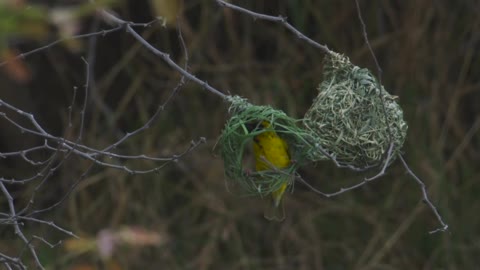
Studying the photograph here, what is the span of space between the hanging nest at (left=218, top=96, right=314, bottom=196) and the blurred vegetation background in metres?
2.27

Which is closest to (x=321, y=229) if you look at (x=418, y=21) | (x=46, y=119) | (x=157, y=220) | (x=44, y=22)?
(x=157, y=220)

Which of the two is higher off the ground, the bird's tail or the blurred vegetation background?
the blurred vegetation background

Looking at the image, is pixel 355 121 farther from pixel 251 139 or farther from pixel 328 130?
pixel 251 139

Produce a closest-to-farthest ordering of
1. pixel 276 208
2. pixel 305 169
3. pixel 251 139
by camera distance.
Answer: pixel 251 139 → pixel 276 208 → pixel 305 169

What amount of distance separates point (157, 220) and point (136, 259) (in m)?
0.22

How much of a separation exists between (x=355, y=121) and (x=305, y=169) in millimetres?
2580

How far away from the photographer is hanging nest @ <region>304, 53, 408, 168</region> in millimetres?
2414

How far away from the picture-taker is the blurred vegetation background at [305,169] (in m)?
4.77

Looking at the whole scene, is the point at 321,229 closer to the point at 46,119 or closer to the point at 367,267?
the point at 367,267

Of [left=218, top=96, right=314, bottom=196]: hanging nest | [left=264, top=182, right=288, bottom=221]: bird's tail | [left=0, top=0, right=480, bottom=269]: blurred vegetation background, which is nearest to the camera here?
[left=218, top=96, right=314, bottom=196]: hanging nest

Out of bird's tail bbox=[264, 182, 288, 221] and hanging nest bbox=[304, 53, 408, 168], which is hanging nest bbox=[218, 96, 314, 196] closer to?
hanging nest bbox=[304, 53, 408, 168]

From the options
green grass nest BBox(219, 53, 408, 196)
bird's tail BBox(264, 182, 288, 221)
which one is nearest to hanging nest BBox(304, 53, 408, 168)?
green grass nest BBox(219, 53, 408, 196)

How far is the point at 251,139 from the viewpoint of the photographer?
7.97ft

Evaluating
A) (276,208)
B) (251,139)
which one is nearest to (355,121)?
(251,139)
